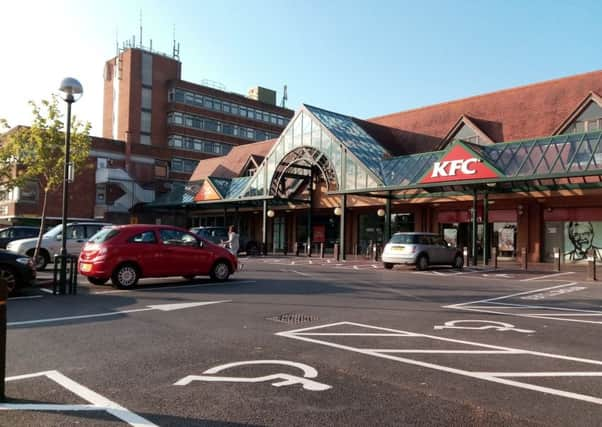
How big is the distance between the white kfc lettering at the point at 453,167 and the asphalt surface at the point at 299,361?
12.8 meters

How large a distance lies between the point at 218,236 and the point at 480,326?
23.5m

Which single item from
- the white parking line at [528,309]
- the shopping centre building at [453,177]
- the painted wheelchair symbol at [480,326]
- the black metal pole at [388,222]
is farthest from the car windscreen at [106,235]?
the black metal pole at [388,222]

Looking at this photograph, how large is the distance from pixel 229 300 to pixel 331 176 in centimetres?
2329

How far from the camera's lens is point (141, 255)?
13.5m

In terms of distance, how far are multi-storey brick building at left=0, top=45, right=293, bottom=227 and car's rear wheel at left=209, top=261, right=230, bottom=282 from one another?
36050mm

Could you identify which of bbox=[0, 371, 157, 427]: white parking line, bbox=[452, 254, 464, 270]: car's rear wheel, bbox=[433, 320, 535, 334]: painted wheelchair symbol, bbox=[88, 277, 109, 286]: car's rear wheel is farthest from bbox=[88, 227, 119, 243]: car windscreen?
bbox=[452, 254, 464, 270]: car's rear wheel

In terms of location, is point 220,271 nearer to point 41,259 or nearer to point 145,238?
point 145,238

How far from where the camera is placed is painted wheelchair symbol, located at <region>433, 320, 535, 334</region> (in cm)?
847

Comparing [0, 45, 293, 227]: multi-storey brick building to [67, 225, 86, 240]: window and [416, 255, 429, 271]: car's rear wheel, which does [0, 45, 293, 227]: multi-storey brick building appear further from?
[416, 255, 429, 271]: car's rear wheel

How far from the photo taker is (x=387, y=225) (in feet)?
93.8

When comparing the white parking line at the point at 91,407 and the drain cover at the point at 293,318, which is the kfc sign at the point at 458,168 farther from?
the white parking line at the point at 91,407

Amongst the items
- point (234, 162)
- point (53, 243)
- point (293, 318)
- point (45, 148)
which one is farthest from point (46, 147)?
point (234, 162)

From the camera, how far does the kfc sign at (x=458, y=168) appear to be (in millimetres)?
23781

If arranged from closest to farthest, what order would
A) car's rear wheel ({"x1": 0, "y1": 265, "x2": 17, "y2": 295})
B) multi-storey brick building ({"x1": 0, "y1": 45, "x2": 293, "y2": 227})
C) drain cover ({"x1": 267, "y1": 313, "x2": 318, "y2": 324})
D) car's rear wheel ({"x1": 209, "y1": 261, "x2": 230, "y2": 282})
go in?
drain cover ({"x1": 267, "y1": 313, "x2": 318, "y2": 324}), car's rear wheel ({"x1": 0, "y1": 265, "x2": 17, "y2": 295}), car's rear wheel ({"x1": 209, "y1": 261, "x2": 230, "y2": 282}), multi-storey brick building ({"x1": 0, "y1": 45, "x2": 293, "y2": 227})
